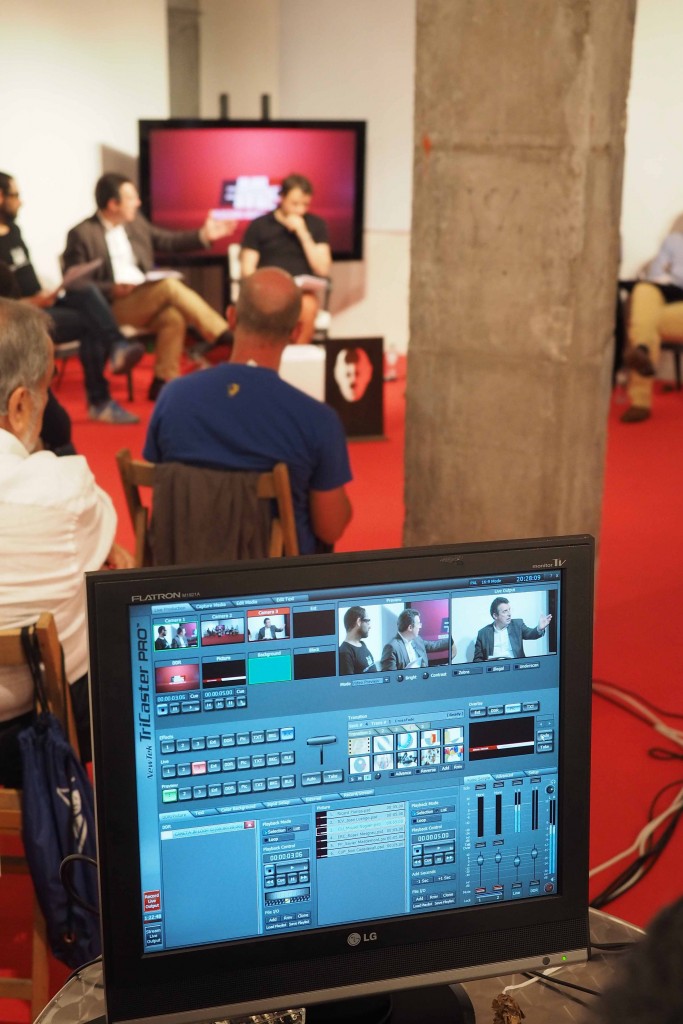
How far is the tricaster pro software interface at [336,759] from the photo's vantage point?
1.28 meters

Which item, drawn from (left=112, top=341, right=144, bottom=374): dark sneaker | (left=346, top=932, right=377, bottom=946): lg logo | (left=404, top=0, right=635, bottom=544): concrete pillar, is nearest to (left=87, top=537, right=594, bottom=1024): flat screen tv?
(left=346, top=932, right=377, bottom=946): lg logo

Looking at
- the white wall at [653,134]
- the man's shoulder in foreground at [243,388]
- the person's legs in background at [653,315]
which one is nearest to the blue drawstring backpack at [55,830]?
the man's shoulder in foreground at [243,388]

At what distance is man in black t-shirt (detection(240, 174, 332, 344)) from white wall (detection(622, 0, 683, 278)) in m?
2.27

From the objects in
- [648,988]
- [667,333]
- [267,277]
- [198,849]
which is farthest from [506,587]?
[667,333]

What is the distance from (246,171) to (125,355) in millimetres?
2414

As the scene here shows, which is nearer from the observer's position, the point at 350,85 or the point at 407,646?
the point at 407,646

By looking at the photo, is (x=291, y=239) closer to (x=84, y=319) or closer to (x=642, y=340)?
(x=84, y=319)

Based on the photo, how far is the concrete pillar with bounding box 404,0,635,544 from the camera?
357cm

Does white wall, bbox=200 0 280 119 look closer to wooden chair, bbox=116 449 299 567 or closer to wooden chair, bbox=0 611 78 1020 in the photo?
wooden chair, bbox=116 449 299 567

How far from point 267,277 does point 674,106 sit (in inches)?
239

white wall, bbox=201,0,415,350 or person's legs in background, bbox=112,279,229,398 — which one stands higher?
white wall, bbox=201,0,415,350

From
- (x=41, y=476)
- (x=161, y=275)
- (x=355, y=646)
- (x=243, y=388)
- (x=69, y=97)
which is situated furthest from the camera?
(x=69, y=97)

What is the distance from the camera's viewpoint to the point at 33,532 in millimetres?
2186

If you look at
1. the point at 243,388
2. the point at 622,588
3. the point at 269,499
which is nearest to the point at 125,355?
the point at 622,588
